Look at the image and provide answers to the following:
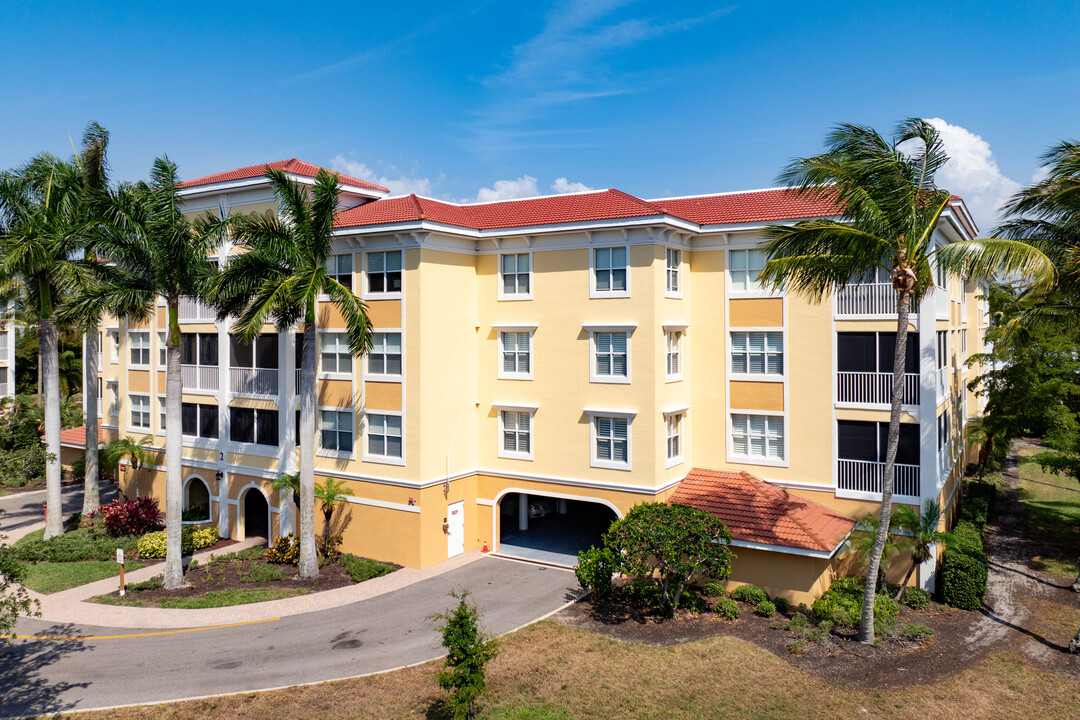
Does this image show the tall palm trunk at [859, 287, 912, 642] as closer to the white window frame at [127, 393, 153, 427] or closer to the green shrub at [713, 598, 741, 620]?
the green shrub at [713, 598, 741, 620]

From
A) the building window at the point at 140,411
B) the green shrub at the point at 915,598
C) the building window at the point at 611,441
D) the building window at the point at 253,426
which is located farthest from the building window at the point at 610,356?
the building window at the point at 140,411

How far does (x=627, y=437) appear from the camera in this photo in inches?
912

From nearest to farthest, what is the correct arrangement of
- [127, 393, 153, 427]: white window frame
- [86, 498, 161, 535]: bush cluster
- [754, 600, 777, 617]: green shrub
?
[754, 600, 777, 617]: green shrub → [86, 498, 161, 535]: bush cluster → [127, 393, 153, 427]: white window frame

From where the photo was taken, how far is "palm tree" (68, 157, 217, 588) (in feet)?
68.5

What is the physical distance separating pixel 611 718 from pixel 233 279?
15.2 m

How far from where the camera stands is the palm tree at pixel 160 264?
20891 millimetres

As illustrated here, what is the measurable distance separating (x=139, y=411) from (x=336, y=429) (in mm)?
12630

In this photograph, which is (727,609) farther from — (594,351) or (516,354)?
(516,354)

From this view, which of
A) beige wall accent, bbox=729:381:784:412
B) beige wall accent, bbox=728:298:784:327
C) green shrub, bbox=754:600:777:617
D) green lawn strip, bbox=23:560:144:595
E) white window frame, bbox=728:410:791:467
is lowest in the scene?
green shrub, bbox=754:600:777:617

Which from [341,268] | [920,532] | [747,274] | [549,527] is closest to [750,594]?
[920,532]

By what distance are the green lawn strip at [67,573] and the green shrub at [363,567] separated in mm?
7130

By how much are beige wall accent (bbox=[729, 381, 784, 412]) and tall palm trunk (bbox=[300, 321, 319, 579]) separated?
13.3 metres

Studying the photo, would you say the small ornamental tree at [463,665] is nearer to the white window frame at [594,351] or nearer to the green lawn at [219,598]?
the green lawn at [219,598]

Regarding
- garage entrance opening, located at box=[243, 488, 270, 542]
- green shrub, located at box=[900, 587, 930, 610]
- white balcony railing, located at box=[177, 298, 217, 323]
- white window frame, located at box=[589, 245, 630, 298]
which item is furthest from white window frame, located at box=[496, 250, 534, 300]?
green shrub, located at box=[900, 587, 930, 610]
